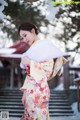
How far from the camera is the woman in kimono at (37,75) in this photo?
9.88ft

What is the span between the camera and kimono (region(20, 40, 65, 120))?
301 cm

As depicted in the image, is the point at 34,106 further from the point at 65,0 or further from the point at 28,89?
the point at 65,0

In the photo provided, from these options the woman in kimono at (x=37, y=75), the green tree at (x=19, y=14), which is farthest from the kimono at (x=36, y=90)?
the green tree at (x=19, y=14)

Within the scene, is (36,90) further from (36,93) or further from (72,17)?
(72,17)

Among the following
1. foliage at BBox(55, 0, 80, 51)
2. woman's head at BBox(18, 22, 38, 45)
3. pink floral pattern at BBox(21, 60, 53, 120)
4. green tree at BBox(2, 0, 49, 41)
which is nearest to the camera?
pink floral pattern at BBox(21, 60, 53, 120)

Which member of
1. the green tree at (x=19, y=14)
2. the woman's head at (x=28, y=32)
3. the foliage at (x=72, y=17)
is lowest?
the woman's head at (x=28, y=32)

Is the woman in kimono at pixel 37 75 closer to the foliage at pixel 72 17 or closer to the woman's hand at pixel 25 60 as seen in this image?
the woman's hand at pixel 25 60

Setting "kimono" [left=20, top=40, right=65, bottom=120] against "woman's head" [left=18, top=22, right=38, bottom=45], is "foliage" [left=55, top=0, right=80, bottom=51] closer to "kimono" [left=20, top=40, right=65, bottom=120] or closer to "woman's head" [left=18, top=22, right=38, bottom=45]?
"woman's head" [left=18, top=22, right=38, bottom=45]

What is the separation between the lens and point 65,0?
4098mm

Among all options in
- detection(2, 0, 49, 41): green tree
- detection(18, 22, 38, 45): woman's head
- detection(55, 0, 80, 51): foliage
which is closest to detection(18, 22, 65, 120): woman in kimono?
detection(18, 22, 38, 45): woman's head

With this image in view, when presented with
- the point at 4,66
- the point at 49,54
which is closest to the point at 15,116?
the point at 49,54

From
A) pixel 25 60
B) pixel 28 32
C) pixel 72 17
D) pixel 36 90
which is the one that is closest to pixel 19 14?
pixel 72 17

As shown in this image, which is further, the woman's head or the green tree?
the green tree

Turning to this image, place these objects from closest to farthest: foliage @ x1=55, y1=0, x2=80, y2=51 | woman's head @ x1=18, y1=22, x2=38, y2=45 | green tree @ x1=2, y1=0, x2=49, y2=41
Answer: woman's head @ x1=18, y1=22, x2=38, y2=45 < foliage @ x1=55, y1=0, x2=80, y2=51 < green tree @ x1=2, y1=0, x2=49, y2=41
